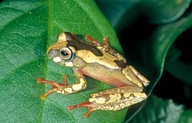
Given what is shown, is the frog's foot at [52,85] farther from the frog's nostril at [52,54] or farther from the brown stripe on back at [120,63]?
the brown stripe on back at [120,63]

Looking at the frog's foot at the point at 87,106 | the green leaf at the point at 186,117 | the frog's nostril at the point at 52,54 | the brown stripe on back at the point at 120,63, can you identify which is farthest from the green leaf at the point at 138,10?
the frog's foot at the point at 87,106

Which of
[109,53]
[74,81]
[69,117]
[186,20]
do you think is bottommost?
[69,117]

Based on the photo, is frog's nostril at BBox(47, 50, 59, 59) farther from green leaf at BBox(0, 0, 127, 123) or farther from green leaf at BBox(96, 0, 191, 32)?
green leaf at BBox(96, 0, 191, 32)

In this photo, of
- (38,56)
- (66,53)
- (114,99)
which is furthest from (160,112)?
(38,56)

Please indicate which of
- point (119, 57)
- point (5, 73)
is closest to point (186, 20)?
point (119, 57)

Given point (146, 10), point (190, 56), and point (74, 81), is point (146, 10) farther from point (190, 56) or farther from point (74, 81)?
point (74, 81)

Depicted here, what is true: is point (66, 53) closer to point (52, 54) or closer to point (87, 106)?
point (52, 54)
